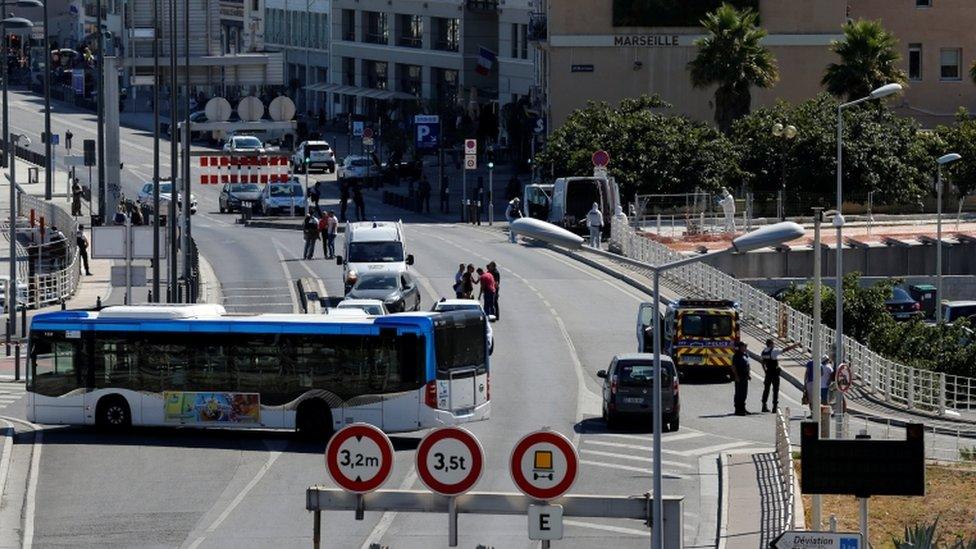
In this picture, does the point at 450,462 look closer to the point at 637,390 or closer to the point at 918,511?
the point at 918,511

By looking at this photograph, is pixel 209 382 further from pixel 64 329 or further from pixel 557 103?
pixel 557 103

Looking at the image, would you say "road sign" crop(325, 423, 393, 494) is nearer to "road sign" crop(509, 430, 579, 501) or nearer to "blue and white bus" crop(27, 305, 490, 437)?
"road sign" crop(509, 430, 579, 501)

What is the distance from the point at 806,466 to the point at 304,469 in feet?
52.6

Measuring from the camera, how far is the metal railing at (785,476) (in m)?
27.1

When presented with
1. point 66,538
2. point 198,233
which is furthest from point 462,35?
point 66,538

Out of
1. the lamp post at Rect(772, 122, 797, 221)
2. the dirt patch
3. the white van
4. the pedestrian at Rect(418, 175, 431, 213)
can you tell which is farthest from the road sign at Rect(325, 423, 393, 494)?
the pedestrian at Rect(418, 175, 431, 213)

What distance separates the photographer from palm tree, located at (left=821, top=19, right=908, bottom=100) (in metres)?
88.4

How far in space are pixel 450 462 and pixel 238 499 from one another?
14.3 m

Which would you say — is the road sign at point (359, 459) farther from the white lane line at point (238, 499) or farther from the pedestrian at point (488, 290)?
the pedestrian at point (488, 290)

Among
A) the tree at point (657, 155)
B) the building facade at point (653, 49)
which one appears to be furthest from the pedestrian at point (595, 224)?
the building facade at point (653, 49)

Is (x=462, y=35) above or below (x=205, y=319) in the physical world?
above

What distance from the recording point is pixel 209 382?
37.0m

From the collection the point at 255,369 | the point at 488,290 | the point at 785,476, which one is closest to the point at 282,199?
the point at 488,290

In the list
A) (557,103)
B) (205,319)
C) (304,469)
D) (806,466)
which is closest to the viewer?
(806,466)
